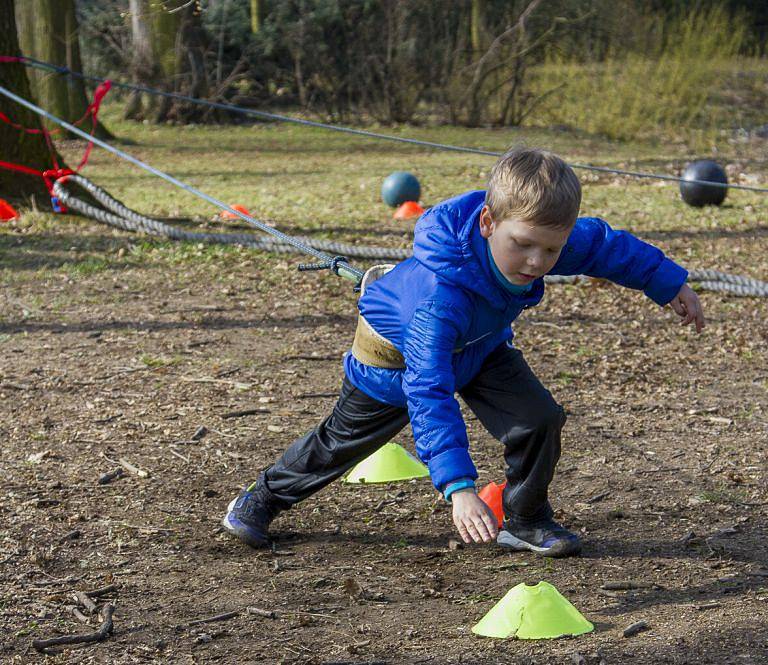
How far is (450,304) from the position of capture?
10.4 ft

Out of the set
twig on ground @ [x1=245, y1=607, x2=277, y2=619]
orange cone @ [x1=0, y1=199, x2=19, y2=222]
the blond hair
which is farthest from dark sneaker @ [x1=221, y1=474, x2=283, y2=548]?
orange cone @ [x1=0, y1=199, x2=19, y2=222]

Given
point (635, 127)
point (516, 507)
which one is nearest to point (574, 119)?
point (635, 127)

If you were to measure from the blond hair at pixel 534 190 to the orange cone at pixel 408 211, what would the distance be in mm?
6888

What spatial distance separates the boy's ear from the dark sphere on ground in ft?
24.1

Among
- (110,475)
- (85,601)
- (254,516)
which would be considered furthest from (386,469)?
(85,601)

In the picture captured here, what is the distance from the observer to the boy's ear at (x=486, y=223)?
3148 mm

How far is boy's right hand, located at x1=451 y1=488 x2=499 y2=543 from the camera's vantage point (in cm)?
284

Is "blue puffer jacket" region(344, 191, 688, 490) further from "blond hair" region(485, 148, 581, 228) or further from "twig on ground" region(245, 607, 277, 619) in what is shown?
"twig on ground" region(245, 607, 277, 619)

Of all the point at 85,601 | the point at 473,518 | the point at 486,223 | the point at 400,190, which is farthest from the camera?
the point at 400,190

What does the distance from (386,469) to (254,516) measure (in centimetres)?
81

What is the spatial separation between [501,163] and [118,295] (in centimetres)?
470

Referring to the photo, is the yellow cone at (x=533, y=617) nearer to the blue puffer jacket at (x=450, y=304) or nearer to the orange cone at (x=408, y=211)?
the blue puffer jacket at (x=450, y=304)

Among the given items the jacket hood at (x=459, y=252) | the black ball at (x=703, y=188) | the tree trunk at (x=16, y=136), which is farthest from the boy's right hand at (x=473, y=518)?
the black ball at (x=703, y=188)

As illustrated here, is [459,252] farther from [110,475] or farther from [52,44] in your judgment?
[52,44]
